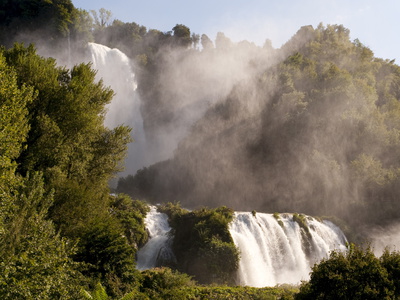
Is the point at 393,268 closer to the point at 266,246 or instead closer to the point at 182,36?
the point at 266,246

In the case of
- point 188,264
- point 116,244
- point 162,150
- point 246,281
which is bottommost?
point 246,281

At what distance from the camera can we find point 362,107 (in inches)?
2338

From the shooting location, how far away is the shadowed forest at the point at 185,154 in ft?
40.1

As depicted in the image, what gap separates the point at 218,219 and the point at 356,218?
27.4 metres

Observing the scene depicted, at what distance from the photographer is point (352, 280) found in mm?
11742

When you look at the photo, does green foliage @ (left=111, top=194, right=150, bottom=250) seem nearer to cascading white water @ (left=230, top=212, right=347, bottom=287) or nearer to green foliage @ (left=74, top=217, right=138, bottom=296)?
cascading white water @ (left=230, top=212, right=347, bottom=287)

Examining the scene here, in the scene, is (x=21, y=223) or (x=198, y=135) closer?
(x=21, y=223)

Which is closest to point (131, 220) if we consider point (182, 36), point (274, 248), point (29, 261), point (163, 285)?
point (163, 285)

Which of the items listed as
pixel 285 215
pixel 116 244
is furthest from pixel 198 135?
pixel 116 244

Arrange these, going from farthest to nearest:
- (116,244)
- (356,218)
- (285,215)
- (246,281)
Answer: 1. (356,218)
2. (285,215)
3. (246,281)
4. (116,244)

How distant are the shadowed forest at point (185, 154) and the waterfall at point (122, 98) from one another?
2246mm

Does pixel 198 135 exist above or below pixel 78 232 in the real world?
above

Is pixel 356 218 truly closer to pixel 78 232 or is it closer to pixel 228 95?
pixel 228 95

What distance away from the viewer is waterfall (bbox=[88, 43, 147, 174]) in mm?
63881
